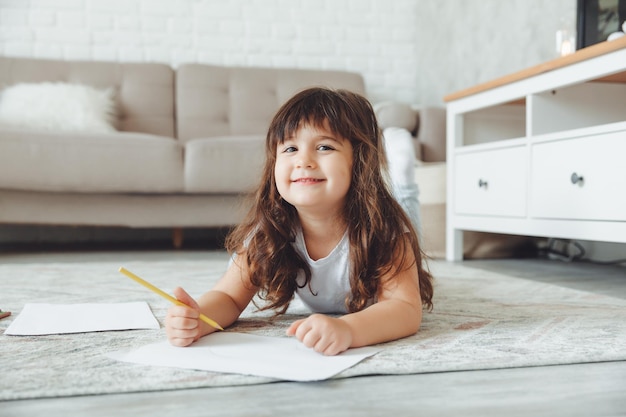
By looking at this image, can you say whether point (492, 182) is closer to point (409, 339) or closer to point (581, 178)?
point (581, 178)

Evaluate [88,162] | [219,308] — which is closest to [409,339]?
[219,308]

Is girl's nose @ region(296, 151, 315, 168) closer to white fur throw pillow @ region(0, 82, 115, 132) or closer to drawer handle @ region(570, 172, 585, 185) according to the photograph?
drawer handle @ region(570, 172, 585, 185)

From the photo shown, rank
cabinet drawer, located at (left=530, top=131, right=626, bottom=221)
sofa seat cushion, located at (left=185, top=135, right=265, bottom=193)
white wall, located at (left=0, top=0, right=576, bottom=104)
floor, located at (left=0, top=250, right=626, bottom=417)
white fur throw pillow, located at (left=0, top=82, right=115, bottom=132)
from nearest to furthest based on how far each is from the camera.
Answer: floor, located at (left=0, top=250, right=626, bottom=417) → cabinet drawer, located at (left=530, top=131, right=626, bottom=221) → sofa seat cushion, located at (left=185, top=135, right=265, bottom=193) → white fur throw pillow, located at (left=0, top=82, right=115, bottom=132) → white wall, located at (left=0, top=0, right=576, bottom=104)

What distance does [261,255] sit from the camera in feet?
3.18

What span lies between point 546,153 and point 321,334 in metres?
1.14

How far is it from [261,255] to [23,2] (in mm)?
2561

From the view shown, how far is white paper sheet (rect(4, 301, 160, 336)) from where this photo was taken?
93 centimetres

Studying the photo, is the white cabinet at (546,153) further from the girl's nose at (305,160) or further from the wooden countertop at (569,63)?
the girl's nose at (305,160)

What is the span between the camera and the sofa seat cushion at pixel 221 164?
2.27m

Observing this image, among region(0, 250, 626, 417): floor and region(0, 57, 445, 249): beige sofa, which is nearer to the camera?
region(0, 250, 626, 417): floor

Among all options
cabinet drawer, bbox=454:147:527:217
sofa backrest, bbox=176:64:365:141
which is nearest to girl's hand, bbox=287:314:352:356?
cabinet drawer, bbox=454:147:527:217

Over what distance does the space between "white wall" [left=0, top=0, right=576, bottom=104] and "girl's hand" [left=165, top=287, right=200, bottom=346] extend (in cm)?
217

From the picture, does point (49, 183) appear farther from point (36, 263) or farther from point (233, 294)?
point (233, 294)

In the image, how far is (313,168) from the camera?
2.89 feet
